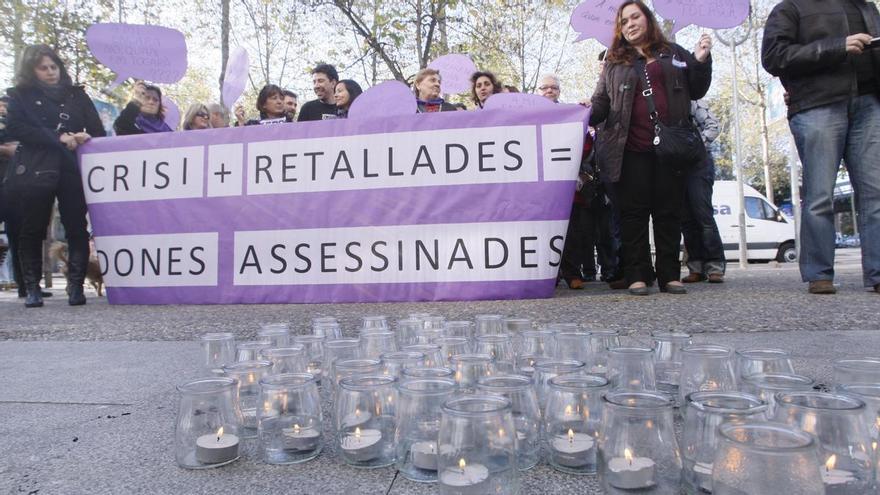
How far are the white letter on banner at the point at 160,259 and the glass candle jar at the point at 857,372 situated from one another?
4132mm

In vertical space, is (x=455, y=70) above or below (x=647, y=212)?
above

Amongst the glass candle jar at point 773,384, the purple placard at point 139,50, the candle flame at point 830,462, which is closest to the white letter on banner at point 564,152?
the glass candle jar at point 773,384

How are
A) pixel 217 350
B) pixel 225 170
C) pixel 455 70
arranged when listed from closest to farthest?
1. pixel 217 350
2. pixel 225 170
3. pixel 455 70

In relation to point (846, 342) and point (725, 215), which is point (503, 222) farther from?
point (725, 215)

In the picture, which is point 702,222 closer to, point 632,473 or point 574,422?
point 574,422

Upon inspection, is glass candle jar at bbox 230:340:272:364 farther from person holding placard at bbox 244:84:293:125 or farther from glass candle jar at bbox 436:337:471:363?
person holding placard at bbox 244:84:293:125

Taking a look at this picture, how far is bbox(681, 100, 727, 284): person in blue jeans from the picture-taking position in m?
4.74

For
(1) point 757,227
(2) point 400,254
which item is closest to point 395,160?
(2) point 400,254

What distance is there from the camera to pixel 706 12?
4133mm

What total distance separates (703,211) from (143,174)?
463 cm

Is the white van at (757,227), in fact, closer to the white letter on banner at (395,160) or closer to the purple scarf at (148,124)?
the white letter on banner at (395,160)

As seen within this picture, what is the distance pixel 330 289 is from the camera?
14.1 ft

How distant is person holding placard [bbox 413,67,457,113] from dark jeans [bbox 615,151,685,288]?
189 cm

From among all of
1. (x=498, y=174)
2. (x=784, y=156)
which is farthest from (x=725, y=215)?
(x=784, y=156)
